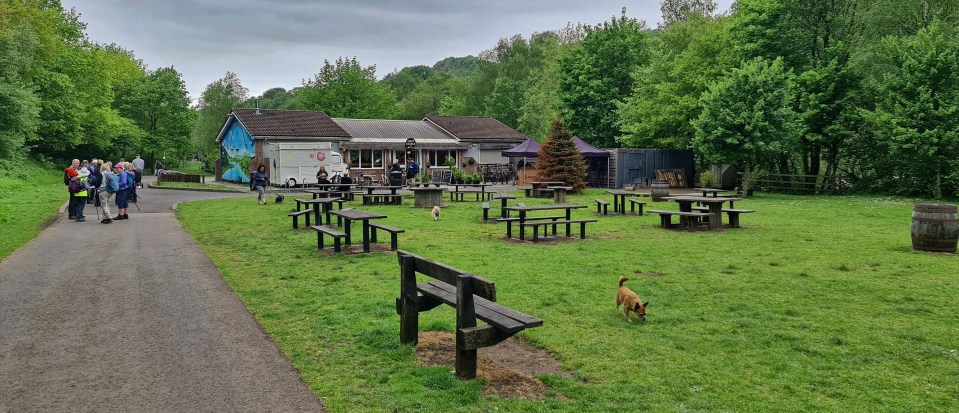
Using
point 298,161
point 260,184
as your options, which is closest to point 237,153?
point 298,161

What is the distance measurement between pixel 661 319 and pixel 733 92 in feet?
79.7

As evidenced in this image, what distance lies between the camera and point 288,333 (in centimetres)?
684

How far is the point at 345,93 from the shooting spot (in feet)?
205

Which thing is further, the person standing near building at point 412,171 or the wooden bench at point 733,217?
the person standing near building at point 412,171

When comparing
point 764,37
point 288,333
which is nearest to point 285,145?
point 764,37

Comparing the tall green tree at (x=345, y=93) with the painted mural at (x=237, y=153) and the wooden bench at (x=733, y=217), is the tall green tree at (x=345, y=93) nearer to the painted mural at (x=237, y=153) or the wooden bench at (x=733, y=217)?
the painted mural at (x=237, y=153)

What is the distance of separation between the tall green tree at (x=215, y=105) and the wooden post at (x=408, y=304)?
75.0m

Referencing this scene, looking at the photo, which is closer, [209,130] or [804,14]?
[804,14]

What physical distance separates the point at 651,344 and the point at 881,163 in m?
30.4

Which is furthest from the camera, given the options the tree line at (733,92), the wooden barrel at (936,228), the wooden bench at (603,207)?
the tree line at (733,92)

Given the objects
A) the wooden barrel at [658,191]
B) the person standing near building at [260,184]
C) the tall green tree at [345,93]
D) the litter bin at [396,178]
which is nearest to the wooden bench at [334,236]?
the person standing near building at [260,184]

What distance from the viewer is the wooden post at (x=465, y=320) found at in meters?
5.34

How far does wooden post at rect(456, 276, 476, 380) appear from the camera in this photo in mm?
5340

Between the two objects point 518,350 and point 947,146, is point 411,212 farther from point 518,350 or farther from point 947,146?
point 947,146
